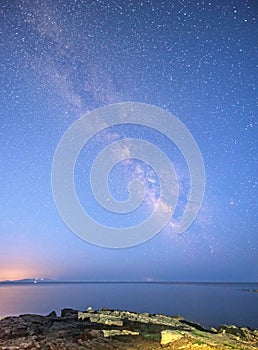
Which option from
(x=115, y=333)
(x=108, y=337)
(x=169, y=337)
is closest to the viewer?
(x=169, y=337)

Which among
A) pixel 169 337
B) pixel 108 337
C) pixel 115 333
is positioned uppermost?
pixel 169 337

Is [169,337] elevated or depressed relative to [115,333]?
elevated

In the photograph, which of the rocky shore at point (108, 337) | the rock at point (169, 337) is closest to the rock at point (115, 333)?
the rocky shore at point (108, 337)

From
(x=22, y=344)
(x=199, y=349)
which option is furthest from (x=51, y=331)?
(x=199, y=349)

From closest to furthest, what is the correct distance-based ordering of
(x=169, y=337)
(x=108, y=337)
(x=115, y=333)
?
(x=169, y=337) → (x=108, y=337) → (x=115, y=333)

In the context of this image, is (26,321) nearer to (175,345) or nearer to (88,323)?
(88,323)

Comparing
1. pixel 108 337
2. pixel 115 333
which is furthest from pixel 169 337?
pixel 115 333

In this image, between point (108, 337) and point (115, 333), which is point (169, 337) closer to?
point (108, 337)

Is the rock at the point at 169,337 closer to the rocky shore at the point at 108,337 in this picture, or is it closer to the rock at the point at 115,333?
the rocky shore at the point at 108,337

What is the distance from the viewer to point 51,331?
28344 millimetres

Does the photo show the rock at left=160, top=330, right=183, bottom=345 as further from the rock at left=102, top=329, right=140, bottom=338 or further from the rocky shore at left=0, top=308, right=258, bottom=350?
the rock at left=102, top=329, right=140, bottom=338

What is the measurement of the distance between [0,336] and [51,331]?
14.0ft

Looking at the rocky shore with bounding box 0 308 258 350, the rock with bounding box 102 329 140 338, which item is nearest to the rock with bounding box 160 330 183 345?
the rocky shore with bounding box 0 308 258 350

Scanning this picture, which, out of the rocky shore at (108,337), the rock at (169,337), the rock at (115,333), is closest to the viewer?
the rocky shore at (108,337)
